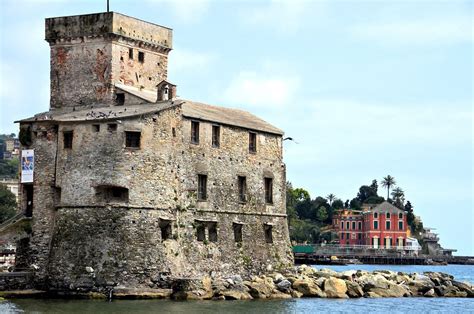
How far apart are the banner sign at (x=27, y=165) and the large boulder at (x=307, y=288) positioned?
13259mm

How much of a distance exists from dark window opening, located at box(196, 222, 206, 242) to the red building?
106526 millimetres

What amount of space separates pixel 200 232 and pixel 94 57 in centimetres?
966

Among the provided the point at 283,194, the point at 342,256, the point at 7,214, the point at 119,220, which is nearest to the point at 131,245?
the point at 119,220

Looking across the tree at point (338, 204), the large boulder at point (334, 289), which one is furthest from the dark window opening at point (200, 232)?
the tree at point (338, 204)

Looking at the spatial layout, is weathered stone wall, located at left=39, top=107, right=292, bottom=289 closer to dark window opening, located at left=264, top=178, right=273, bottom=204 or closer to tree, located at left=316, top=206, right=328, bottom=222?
dark window opening, located at left=264, top=178, right=273, bottom=204

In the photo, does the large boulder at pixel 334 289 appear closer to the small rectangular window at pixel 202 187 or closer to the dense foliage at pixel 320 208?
the small rectangular window at pixel 202 187

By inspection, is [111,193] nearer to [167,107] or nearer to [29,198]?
[167,107]

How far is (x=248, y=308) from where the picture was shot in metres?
46.1

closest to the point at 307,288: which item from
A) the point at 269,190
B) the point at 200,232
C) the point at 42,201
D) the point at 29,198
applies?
the point at 200,232

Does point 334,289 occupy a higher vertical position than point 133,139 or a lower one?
lower

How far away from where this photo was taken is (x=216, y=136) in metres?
54.0

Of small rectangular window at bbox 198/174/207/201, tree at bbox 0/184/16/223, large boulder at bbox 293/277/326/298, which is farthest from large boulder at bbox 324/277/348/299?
tree at bbox 0/184/16/223

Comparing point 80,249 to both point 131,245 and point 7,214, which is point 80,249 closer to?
point 131,245

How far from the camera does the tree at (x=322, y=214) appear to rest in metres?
166
